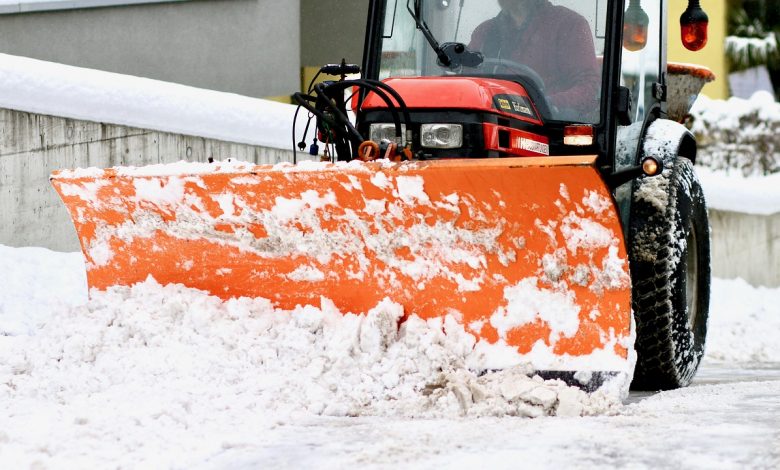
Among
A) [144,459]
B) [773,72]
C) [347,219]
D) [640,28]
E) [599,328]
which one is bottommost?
[144,459]

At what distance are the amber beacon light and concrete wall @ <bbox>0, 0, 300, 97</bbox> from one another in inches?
238

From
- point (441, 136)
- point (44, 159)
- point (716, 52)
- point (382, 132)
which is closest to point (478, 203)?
point (441, 136)

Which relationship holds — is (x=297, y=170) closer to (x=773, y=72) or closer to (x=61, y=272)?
(x=61, y=272)

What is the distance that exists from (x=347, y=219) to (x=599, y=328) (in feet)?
3.64

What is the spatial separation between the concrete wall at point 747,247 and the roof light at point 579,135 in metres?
5.70

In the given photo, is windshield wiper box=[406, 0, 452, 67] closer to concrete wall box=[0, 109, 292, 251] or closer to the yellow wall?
concrete wall box=[0, 109, 292, 251]

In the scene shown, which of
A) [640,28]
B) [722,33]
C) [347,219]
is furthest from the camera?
[722,33]

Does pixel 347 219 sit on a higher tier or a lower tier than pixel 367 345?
higher

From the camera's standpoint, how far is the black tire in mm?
4941

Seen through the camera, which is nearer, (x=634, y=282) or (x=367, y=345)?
(x=367, y=345)

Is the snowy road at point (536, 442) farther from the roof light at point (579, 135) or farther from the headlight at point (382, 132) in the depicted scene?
the headlight at point (382, 132)

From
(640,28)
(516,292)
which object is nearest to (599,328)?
(516,292)

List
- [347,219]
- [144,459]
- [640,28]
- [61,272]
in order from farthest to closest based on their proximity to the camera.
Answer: [61,272]
[640,28]
[347,219]
[144,459]

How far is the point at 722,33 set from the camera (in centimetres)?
2109
